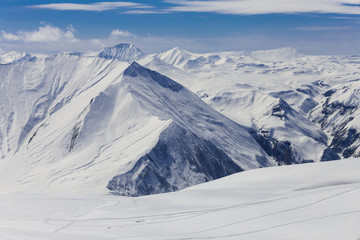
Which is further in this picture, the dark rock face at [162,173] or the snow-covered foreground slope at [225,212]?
the dark rock face at [162,173]

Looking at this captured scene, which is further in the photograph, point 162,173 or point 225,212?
point 162,173

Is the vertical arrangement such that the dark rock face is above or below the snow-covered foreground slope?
below

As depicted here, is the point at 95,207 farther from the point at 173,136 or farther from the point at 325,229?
the point at 173,136

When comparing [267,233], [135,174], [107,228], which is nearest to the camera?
[267,233]

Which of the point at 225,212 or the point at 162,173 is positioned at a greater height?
the point at 225,212

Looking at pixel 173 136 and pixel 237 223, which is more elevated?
pixel 237 223

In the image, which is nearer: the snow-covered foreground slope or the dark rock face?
the snow-covered foreground slope

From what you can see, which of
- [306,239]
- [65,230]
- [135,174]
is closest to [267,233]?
[306,239]

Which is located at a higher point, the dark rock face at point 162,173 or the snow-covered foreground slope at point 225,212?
the snow-covered foreground slope at point 225,212
